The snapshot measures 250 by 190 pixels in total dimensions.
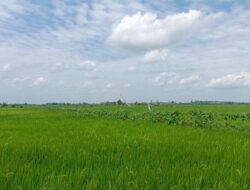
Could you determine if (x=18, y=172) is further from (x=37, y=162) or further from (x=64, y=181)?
(x=37, y=162)

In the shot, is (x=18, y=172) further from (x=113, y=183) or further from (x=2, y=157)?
(x=2, y=157)

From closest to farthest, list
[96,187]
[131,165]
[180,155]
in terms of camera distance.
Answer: [96,187] → [131,165] → [180,155]

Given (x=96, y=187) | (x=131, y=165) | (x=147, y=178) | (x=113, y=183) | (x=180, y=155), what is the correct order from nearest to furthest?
1. (x=96, y=187)
2. (x=113, y=183)
3. (x=147, y=178)
4. (x=131, y=165)
5. (x=180, y=155)

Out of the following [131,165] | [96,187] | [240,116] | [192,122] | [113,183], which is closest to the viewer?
[96,187]

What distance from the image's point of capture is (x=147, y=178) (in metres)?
4.01

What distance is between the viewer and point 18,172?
158 inches

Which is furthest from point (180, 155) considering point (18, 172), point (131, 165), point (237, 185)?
point (18, 172)

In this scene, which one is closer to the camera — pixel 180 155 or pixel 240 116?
pixel 180 155

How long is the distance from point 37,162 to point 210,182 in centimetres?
217

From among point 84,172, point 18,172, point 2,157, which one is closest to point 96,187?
point 84,172

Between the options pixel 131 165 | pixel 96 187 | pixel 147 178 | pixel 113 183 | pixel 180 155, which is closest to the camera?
pixel 96 187

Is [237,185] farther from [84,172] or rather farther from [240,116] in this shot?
[240,116]

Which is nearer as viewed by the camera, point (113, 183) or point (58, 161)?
point (113, 183)

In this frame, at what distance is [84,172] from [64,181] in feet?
1.56
